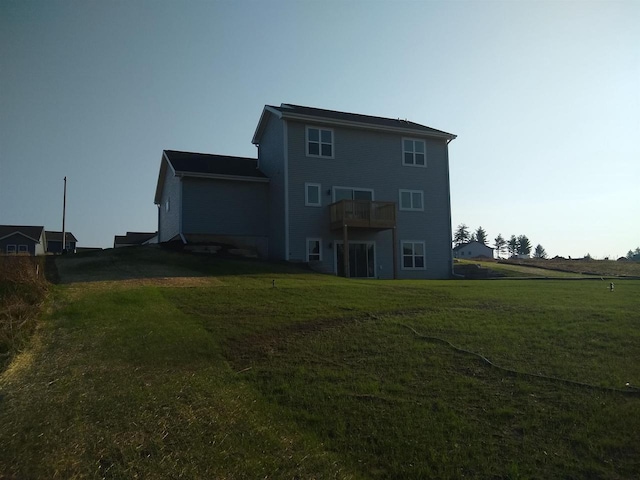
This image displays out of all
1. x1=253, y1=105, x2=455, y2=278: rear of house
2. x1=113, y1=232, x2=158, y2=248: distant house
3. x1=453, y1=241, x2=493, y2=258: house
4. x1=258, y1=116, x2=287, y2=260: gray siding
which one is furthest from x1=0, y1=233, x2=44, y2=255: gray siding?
x1=453, y1=241, x2=493, y2=258: house

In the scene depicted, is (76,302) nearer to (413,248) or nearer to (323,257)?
(323,257)

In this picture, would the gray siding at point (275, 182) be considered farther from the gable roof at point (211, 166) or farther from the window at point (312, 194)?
the window at point (312, 194)

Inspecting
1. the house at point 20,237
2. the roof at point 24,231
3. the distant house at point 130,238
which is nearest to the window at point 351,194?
the distant house at point 130,238

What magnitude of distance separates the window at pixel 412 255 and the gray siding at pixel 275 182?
21.7 feet

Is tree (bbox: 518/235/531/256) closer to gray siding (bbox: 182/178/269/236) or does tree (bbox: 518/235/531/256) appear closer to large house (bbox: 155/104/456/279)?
large house (bbox: 155/104/456/279)

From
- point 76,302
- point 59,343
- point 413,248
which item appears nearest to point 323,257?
point 413,248

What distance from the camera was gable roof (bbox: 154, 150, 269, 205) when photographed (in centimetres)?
2503

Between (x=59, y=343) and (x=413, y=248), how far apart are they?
21.5 m

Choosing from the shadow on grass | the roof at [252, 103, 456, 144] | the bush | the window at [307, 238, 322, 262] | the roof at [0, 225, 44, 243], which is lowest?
the bush

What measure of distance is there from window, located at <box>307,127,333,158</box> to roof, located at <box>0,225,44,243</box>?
38.9 meters

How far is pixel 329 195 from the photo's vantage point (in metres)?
25.5

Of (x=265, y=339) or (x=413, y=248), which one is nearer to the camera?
(x=265, y=339)

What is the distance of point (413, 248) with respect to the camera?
90.0ft

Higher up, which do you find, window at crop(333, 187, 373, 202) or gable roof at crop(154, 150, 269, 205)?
gable roof at crop(154, 150, 269, 205)
